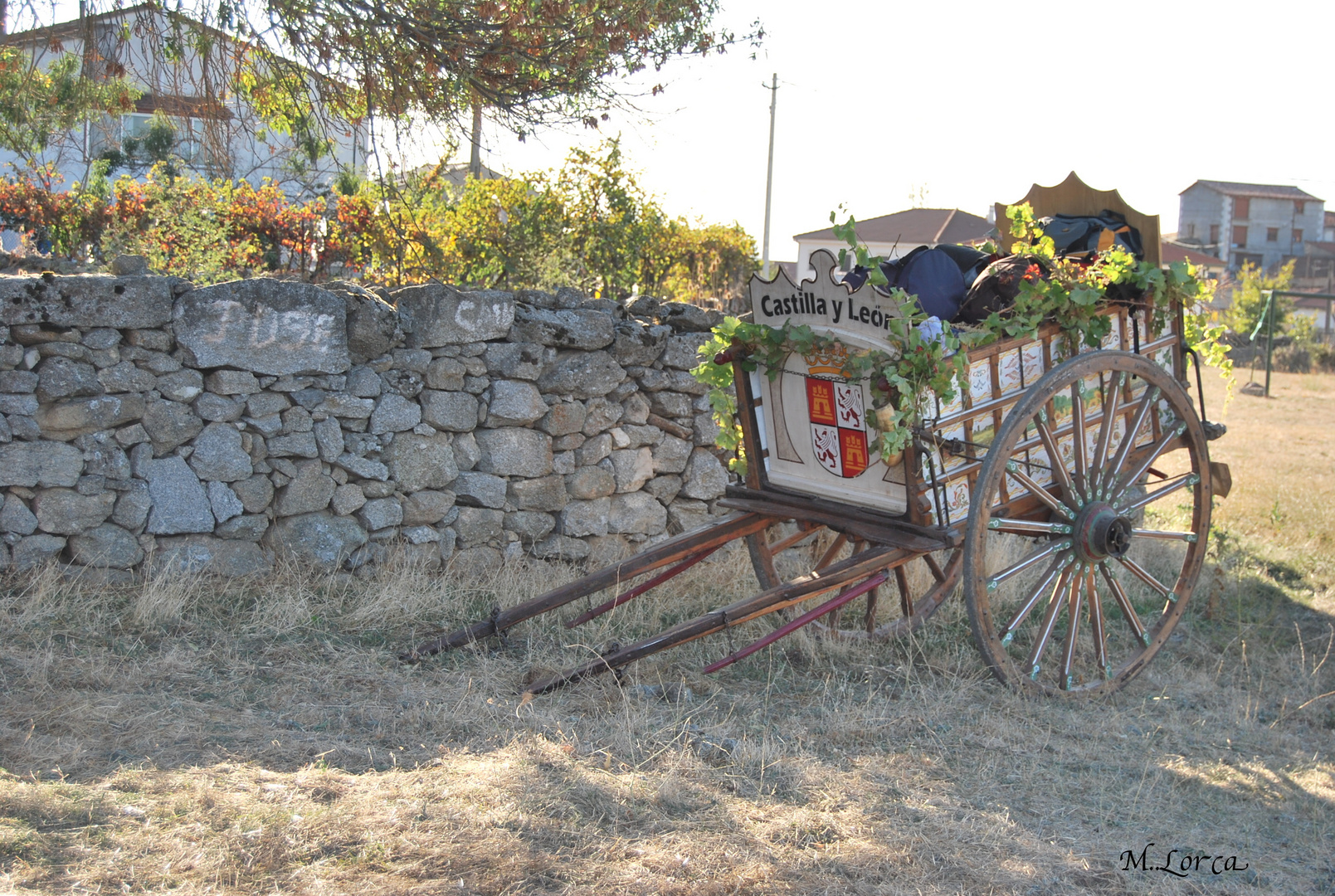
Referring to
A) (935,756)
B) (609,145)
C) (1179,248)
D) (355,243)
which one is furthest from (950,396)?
(1179,248)

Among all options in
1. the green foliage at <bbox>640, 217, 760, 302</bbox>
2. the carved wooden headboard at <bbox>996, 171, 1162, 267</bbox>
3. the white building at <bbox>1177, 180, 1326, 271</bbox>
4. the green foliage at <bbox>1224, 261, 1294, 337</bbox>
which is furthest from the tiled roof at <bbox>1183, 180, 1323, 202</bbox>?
the carved wooden headboard at <bbox>996, 171, 1162, 267</bbox>

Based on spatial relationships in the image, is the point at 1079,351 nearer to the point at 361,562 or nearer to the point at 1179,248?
the point at 361,562

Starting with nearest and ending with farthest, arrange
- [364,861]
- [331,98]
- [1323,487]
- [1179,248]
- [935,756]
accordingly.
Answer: [364,861] < [935,756] < [331,98] < [1323,487] < [1179,248]

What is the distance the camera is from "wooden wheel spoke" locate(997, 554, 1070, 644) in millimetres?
4113

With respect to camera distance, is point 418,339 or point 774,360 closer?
point 774,360

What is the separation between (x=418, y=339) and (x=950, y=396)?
3020 mm

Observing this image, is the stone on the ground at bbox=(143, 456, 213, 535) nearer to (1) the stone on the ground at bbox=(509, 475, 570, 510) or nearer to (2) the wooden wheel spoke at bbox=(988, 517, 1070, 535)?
(1) the stone on the ground at bbox=(509, 475, 570, 510)

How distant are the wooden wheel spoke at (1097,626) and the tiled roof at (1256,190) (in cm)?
5504

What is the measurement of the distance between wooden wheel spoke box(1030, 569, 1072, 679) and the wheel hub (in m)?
0.13

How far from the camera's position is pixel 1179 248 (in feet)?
124

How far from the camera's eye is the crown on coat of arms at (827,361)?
414 centimetres

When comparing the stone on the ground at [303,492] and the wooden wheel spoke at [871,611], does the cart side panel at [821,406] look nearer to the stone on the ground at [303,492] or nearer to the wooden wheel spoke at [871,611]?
the wooden wheel spoke at [871,611]

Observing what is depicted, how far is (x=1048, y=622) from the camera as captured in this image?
4.25 m

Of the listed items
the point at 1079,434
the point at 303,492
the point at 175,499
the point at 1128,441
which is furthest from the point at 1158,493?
the point at 175,499
